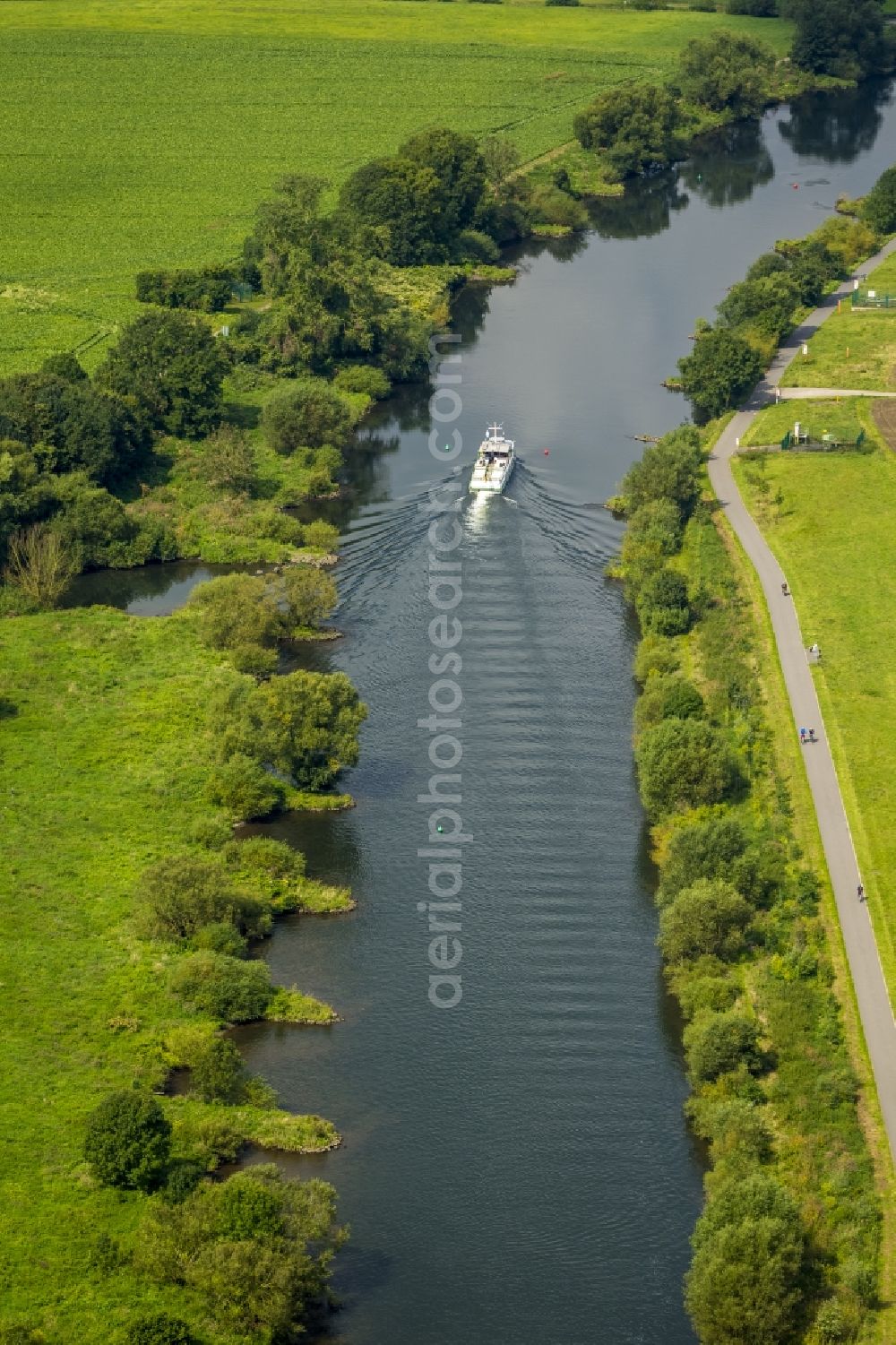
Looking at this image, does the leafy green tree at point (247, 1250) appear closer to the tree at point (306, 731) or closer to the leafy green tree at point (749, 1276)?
the leafy green tree at point (749, 1276)

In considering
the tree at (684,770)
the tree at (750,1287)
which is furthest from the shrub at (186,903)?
the tree at (750,1287)

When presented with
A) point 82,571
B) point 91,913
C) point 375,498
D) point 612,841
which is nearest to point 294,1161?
point 91,913

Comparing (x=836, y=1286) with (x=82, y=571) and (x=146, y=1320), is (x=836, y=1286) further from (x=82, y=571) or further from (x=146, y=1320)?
(x=82, y=571)

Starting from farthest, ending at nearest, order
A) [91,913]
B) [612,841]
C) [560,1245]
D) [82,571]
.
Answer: [82,571] → [612,841] → [91,913] → [560,1245]

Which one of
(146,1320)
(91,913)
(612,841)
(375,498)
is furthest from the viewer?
(375,498)

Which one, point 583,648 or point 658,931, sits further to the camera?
point 583,648

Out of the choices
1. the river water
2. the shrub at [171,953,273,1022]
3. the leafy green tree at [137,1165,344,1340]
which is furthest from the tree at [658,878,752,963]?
the leafy green tree at [137,1165,344,1340]

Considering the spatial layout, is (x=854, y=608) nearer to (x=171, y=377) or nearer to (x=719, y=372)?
(x=719, y=372)
